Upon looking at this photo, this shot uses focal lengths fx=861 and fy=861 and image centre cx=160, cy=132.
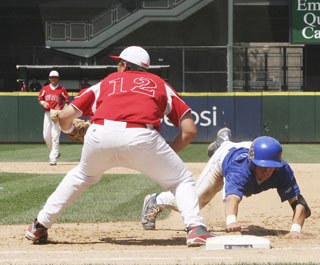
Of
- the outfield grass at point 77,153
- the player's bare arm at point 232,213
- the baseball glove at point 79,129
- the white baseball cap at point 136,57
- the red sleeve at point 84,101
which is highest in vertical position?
the white baseball cap at point 136,57

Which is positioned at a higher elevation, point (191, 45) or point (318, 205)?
point (191, 45)

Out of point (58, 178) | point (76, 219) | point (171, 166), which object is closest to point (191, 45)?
point (58, 178)

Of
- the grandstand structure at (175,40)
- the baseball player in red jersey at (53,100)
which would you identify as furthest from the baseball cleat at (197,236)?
the grandstand structure at (175,40)

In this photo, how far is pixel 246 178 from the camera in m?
7.09

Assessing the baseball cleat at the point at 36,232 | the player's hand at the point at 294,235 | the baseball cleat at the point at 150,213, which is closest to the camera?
the baseball cleat at the point at 36,232

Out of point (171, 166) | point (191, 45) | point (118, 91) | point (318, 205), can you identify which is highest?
point (191, 45)

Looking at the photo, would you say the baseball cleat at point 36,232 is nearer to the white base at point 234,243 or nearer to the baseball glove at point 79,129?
the baseball glove at point 79,129

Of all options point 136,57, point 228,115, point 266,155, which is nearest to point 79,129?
point 136,57

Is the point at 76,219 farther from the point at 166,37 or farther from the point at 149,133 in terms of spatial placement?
the point at 166,37

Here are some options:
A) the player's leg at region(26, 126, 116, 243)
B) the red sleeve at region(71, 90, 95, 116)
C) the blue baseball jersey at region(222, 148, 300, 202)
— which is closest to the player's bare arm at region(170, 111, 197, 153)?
the blue baseball jersey at region(222, 148, 300, 202)

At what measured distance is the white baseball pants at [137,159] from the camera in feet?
21.9

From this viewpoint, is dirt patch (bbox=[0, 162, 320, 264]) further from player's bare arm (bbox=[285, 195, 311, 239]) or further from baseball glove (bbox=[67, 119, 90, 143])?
baseball glove (bbox=[67, 119, 90, 143])

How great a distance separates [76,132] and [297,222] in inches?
83.8

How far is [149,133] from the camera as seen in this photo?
674 cm
